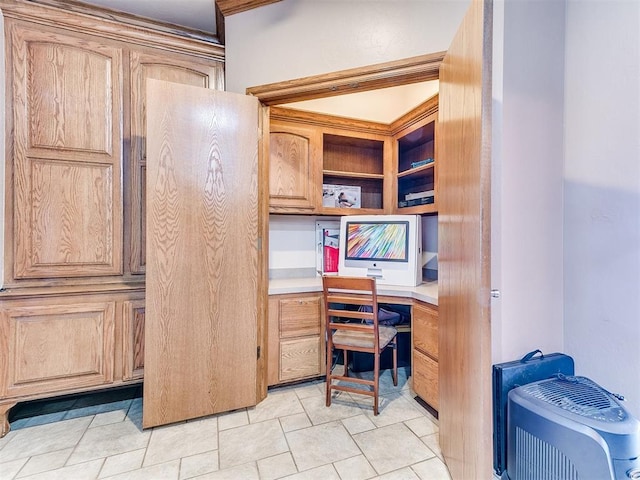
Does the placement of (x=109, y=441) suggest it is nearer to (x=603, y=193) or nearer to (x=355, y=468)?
(x=355, y=468)

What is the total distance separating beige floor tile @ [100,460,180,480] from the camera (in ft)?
4.47

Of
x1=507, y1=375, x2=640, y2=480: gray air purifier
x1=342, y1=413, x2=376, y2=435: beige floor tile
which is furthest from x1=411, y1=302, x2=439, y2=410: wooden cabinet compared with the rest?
x1=507, y1=375, x2=640, y2=480: gray air purifier

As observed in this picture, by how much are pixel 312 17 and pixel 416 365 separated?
2317 millimetres

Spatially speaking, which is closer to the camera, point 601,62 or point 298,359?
point 601,62

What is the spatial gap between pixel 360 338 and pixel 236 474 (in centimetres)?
100

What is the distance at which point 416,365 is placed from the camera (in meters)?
1.97

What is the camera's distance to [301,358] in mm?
2168

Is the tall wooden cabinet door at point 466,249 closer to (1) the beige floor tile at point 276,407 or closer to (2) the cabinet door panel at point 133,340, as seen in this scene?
(1) the beige floor tile at point 276,407

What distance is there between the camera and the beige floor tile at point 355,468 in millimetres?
1370

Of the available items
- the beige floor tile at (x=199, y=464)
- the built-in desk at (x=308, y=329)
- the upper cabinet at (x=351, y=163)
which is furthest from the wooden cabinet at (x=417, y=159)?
the beige floor tile at (x=199, y=464)

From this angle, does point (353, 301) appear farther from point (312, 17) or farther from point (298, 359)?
point (312, 17)

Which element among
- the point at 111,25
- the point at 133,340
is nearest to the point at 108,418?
the point at 133,340

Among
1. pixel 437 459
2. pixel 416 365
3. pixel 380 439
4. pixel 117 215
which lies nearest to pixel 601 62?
pixel 416 365

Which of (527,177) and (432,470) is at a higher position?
(527,177)
